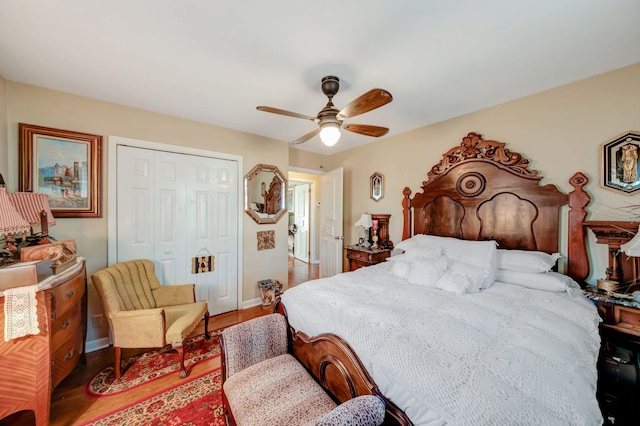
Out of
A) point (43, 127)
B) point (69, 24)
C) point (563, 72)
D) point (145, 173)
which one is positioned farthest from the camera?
point (145, 173)

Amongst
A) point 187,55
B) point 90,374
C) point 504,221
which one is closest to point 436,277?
point 504,221

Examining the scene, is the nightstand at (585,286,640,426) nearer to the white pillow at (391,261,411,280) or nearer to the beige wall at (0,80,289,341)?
the white pillow at (391,261,411,280)

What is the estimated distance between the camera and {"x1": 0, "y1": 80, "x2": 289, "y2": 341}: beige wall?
207cm

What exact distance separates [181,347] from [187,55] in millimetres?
2337

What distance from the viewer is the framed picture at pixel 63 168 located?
2.10 m

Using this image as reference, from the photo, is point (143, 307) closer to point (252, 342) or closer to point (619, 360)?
point (252, 342)

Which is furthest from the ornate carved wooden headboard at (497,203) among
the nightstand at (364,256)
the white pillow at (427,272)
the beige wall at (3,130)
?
the beige wall at (3,130)

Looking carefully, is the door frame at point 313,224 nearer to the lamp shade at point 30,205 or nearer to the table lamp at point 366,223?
the table lamp at point 366,223

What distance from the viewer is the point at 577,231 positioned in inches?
79.8

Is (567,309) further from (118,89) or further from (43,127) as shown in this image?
(43,127)

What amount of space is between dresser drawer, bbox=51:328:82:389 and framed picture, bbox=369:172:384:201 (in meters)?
3.60

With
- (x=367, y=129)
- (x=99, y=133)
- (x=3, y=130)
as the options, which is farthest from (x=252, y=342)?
(x=3, y=130)

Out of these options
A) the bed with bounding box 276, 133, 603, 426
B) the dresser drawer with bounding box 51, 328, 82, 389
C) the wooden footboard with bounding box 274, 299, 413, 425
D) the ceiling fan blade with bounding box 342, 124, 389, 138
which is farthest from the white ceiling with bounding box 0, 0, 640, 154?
the dresser drawer with bounding box 51, 328, 82, 389

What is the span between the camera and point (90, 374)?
6.66 ft
